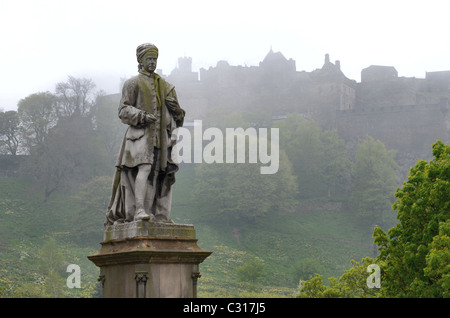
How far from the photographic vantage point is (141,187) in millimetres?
8805

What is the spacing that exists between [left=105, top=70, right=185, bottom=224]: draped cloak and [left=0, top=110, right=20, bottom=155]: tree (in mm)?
85925

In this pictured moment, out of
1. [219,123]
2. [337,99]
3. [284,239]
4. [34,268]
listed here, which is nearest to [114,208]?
[34,268]

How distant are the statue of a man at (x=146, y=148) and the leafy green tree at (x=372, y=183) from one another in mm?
79237

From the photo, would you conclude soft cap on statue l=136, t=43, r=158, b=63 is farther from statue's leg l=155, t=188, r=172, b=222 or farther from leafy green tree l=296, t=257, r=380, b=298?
leafy green tree l=296, t=257, r=380, b=298

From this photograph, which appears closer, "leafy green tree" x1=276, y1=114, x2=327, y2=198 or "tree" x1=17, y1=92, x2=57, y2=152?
"tree" x1=17, y1=92, x2=57, y2=152

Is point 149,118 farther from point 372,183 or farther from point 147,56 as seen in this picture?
point 372,183

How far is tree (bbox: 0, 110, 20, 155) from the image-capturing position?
90938 millimetres

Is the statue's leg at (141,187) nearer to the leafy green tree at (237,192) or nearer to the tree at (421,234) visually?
the tree at (421,234)

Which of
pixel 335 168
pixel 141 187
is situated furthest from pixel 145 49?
pixel 335 168

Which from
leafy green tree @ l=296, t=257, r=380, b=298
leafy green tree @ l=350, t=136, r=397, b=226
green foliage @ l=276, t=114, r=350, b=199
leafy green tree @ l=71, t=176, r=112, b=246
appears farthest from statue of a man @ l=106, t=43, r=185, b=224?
green foliage @ l=276, t=114, r=350, b=199

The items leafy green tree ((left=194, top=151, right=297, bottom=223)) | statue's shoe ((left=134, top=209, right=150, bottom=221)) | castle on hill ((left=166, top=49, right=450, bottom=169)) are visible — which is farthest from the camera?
castle on hill ((left=166, top=49, right=450, bottom=169))

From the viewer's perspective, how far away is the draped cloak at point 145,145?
891cm

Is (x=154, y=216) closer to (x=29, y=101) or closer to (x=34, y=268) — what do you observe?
(x=34, y=268)

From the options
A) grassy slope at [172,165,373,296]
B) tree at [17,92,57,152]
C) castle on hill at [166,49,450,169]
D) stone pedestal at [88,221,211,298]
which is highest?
castle on hill at [166,49,450,169]
